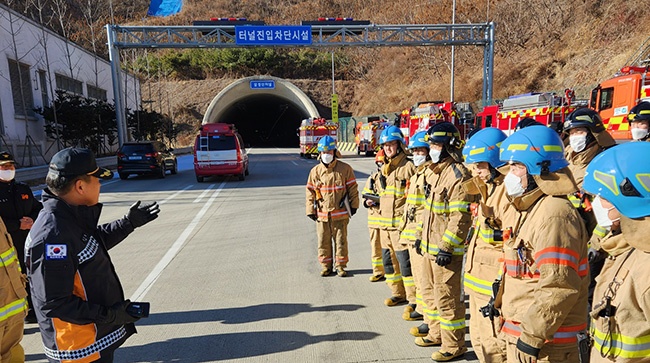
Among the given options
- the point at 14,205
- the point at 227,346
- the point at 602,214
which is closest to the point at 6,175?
the point at 14,205

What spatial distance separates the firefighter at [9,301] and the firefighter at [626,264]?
3328 mm

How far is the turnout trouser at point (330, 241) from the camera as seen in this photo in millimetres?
5637

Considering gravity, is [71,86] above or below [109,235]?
above

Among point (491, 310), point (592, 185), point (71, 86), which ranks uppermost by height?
point (71, 86)

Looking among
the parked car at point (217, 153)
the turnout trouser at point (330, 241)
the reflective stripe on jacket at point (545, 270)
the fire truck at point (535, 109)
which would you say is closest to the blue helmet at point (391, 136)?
the turnout trouser at point (330, 241)

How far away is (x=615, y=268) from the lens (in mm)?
1794

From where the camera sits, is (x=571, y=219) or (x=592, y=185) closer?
(x=592, y=185)

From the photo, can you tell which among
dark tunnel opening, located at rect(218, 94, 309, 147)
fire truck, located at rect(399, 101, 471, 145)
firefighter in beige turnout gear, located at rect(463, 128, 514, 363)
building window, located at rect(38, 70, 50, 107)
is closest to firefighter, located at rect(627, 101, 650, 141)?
firefighter in beige turnout gear, located at rect(463, 128, 514, 363)

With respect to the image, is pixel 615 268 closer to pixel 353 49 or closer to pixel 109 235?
pixel 109 235

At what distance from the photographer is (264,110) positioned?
56906 mm

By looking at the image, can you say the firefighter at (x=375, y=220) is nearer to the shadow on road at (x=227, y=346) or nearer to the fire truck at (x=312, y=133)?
the shadow on road at (x=227, y=346)

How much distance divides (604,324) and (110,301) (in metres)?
2.56

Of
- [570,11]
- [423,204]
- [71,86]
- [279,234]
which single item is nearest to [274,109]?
[71,86]

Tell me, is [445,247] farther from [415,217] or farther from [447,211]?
[415,217]
